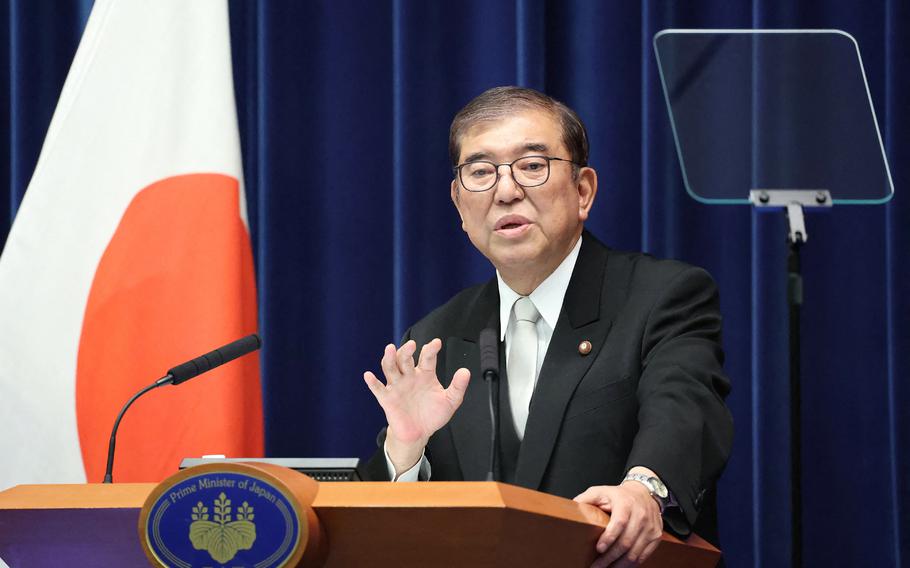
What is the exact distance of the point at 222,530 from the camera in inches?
43.4

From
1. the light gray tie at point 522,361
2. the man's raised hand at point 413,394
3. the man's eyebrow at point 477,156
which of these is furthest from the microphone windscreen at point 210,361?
the man's eyebrow at point 477,156

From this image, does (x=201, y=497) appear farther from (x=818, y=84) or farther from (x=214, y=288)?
(x=818, y=84)

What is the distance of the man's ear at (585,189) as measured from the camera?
238 centimetres

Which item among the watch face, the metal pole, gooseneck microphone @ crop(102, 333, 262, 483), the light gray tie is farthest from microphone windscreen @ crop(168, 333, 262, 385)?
the metal pole

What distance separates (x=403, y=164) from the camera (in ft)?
10.2

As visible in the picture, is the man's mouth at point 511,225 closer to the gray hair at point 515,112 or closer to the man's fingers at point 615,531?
the gray hair at point 515,112

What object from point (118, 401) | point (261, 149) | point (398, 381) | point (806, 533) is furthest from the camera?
point (261, 149)

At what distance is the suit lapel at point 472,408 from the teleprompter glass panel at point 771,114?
27.6 inches

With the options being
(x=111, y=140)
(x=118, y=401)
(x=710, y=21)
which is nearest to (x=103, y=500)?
(x=118, y=401)

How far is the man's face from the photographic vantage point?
226cm

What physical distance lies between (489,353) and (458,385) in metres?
0.07

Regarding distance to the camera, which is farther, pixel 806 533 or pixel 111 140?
pixel 806 533

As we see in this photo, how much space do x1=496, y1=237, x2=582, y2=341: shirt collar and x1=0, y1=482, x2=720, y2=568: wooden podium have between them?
0.98m

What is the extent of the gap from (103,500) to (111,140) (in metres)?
1.68
